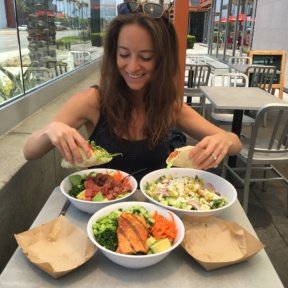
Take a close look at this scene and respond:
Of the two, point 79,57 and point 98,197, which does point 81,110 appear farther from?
point 79,57

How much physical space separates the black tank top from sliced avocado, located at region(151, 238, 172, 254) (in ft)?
2.11

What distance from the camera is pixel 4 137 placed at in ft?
6.02

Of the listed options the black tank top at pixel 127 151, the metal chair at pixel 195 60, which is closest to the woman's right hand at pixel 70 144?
the black tank top at pixel 127 151

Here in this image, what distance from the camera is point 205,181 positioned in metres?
1.33

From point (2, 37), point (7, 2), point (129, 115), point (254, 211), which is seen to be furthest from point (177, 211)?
point (254, 211)

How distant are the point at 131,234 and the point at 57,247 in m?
0.22

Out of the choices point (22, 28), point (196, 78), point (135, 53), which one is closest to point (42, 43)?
point (22, 28)

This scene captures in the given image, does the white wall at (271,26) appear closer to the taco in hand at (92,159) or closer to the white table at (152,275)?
the taco in hand at (92,159)

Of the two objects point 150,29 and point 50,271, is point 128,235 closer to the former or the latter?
point 50,271

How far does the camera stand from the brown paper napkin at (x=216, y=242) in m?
0.89

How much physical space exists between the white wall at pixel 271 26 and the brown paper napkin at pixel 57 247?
753 cm

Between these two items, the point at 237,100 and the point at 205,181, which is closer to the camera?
the point at 205,181

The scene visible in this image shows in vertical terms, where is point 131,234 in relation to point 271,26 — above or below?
below

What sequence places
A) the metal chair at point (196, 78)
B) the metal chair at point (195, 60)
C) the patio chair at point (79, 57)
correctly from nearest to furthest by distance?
the patio chair at point (79, 57) → the metal chair at point (196, 78) → the metal chair at point (195, 60)
